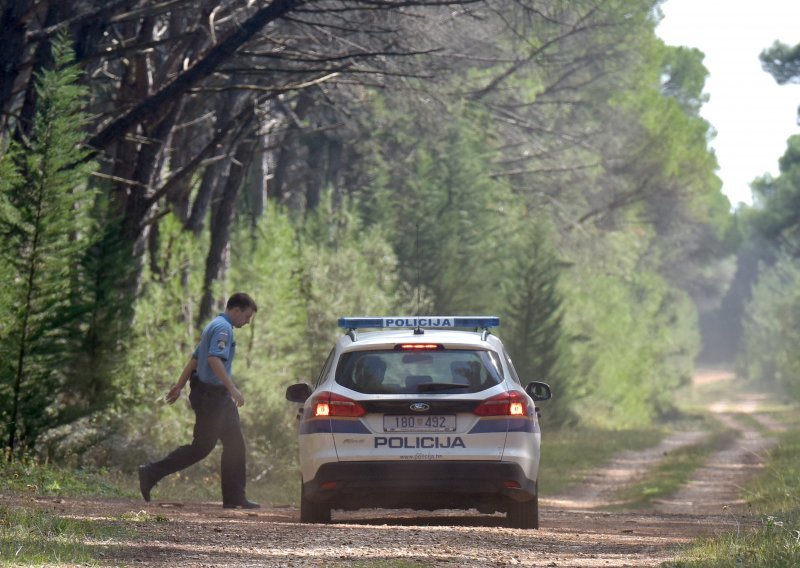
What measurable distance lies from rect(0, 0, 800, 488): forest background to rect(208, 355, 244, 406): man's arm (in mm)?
4103

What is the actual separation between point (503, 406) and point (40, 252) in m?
7.22

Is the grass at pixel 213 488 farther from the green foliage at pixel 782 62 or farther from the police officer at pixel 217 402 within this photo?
the green foliage at pixel 782 62

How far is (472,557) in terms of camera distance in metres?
8.78

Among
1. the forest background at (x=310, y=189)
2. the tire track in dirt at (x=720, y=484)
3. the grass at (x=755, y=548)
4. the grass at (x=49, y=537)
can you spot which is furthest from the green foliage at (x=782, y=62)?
the grass at (x=49, y=537)

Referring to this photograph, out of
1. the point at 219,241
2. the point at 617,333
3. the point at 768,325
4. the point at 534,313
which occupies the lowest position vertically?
the point at 534,313

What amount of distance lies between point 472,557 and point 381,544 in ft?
2.71

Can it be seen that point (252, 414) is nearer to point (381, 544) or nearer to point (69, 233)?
point (69, 233)

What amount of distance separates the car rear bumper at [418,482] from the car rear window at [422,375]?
59 cm

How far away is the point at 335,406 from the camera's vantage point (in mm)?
11375

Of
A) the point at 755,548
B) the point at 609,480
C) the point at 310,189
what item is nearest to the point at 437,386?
the point at 755,548

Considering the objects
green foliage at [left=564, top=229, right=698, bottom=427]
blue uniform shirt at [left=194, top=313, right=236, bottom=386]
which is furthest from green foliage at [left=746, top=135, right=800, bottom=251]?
blue uniform shirt at [left=194, top=313, right=236, bottom=386]

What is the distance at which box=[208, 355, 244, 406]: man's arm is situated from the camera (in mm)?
12727

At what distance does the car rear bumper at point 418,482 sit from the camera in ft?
36.9

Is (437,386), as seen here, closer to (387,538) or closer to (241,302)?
(387,538)
